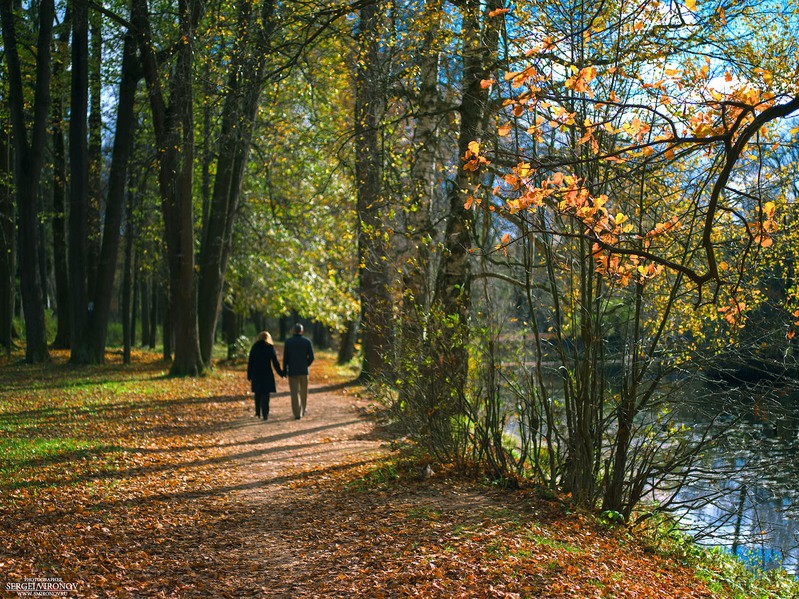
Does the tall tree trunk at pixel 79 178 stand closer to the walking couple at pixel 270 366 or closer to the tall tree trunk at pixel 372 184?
the tall tree trunk at pixel 372 184

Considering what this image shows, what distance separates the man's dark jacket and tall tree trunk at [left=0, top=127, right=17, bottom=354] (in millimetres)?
10522

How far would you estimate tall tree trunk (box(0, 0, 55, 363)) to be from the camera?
1834cm

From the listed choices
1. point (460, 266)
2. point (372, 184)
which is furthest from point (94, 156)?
point (460, 266)

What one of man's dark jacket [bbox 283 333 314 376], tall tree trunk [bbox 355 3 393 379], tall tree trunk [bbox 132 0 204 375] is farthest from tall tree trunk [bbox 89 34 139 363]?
man's dark jacket [bbox 283 333 314 376]

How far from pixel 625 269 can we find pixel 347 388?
54.0ft

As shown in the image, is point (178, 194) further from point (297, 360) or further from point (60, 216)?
point (297, 360)

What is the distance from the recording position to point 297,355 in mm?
15320

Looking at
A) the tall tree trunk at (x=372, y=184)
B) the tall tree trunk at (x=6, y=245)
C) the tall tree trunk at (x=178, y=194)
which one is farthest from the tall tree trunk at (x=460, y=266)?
the tall tree trunk at (x=6, y=245)

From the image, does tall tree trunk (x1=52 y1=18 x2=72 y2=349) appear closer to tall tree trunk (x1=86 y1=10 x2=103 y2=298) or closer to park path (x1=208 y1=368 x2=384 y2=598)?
tall tree trunk (x1=86 y1=10 x2=103 y2=298)

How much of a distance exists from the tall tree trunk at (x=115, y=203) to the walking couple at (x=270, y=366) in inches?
290

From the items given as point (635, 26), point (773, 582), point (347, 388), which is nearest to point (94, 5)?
point (347, 388)

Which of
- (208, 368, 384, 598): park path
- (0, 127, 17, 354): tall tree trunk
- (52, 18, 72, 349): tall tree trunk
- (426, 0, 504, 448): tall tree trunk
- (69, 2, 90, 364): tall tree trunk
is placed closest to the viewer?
(208, 368, 384, 598): park path

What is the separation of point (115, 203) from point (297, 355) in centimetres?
866

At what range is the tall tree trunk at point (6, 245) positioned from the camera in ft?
71.2
